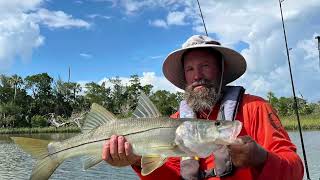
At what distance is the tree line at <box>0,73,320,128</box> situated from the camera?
9056 cm

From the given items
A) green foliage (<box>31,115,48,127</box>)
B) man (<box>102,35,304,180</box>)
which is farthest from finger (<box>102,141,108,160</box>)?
green foliage (<box>31,115,48,127</box>)

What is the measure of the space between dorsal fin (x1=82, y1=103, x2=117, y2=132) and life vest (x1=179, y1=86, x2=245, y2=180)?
2.56 ft

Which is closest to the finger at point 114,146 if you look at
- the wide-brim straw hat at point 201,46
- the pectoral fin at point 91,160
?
the pectoral fin at point 91,160

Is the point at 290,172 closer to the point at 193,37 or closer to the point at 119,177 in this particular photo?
the point at 193,37

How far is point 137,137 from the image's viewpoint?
3686 millimetres

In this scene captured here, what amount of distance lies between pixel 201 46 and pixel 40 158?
1.76 m

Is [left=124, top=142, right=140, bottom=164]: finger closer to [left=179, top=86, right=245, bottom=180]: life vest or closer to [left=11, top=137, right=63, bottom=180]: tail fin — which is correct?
[left=179, top=86, right=245, bottom=180]: life vest

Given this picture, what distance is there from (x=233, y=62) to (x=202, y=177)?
1270 mm

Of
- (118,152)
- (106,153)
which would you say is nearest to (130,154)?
(118,152)

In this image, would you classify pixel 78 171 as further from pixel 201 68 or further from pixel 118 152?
pixel 118 152

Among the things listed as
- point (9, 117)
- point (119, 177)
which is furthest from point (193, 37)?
point (9, 117)

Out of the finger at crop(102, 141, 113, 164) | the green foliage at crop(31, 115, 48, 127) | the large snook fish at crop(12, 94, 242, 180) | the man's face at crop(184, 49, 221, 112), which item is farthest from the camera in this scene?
the green foliage at crop(31, 115, 48, 127)

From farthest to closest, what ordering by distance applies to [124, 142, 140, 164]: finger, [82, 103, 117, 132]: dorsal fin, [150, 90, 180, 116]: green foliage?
[150, 90, 180, 116]: green foliage, [82, 103, 117, 132]: dorsal fin, [124, 142, 140, 164]: finger

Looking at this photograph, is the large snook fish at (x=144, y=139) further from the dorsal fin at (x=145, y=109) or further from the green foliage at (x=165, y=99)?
the green foliage at (x=165, y=99)
